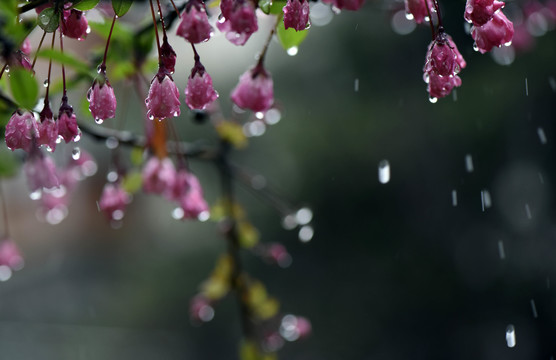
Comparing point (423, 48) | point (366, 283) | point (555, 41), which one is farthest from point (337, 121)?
point (555, 41)

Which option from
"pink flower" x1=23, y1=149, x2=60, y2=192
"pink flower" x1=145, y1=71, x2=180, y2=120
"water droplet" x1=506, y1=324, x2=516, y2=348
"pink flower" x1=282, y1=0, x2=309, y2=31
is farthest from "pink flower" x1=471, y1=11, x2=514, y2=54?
"water droplet" x1=506, y1=324, x2=516, y2=348

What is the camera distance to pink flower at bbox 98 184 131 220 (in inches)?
42.6

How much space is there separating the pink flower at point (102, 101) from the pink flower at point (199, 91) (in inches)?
2.7

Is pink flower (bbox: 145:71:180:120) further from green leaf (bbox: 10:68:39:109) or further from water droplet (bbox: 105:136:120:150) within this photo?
water droplet (bbox: 105:136:120:150)

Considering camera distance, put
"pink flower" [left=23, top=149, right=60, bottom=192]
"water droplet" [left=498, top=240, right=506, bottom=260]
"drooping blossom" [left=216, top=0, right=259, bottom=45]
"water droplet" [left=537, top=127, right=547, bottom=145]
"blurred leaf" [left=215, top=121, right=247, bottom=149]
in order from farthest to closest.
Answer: "water droplet" [left=498, top=240, right=506, bottom=260], "water droplet" [left=537, top=127, right=547, bottom=145], "blurred leaf" [left=215, top=121, right=247, bottom=149], "pink flower" [left=23, top=149, right=60, bottom=192], "drooping blossom" [left=216, top=0, right=259, bottom=45]

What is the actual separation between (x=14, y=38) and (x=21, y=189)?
430 cm

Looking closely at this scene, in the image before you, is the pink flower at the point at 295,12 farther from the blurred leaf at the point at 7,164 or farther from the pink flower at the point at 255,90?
the blurred leaf at the point at 7,164

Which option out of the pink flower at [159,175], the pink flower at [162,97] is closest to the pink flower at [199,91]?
the pink flower at [162,97]

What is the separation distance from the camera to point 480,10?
1.84 feet

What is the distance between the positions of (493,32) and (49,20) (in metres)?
0.39

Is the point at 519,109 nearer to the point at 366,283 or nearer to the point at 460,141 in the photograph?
the point at 460,141

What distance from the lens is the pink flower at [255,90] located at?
0.69 meters

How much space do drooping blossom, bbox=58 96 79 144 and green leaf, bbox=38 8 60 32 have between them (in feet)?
0.32

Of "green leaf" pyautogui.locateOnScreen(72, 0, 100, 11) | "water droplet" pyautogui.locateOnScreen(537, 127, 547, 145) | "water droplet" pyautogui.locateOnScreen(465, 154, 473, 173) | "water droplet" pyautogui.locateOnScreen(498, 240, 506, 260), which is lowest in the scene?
"green leaf" pyautogui.locateOnScreen(72, 0, 100, 11)
